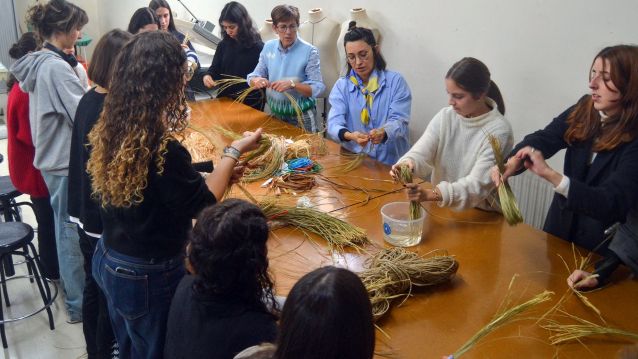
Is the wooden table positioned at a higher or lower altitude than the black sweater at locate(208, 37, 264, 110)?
lower

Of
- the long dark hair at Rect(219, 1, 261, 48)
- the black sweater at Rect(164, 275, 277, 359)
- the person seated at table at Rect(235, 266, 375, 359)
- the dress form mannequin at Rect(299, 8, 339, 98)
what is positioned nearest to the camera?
the person seated at table at Rect(235, 266, 375, 359)

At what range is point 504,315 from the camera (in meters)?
1.72

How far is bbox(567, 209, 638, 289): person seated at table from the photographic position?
1.94 meters

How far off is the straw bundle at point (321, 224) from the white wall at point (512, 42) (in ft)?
6.01

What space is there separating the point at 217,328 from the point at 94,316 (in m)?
1.36

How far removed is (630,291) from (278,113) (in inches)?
106

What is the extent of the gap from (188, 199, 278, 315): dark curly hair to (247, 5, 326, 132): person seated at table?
2.55 m

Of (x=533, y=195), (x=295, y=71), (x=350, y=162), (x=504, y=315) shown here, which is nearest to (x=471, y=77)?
(x=350, y=162)

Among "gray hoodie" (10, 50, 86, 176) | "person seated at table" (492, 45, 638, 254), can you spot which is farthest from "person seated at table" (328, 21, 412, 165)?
"gray hoodie" (10, 50, 86, 176)

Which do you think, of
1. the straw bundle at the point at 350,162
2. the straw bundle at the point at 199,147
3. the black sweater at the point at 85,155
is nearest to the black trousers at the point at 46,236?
the straw bundle at the point at 199,147

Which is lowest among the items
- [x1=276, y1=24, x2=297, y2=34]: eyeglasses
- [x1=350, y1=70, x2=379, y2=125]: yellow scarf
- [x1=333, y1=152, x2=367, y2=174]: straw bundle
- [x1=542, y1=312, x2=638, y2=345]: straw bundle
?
[x1=333, y1=152, x2=367, y2=174]: straw bundle

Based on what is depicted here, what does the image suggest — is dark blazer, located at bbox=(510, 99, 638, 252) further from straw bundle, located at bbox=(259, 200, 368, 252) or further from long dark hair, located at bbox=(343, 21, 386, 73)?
long dark hair, located at bbox=(343, 21, 386, 73)

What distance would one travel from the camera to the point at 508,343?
1.68 meters

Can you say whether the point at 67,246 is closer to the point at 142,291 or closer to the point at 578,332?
the point at 142,291
